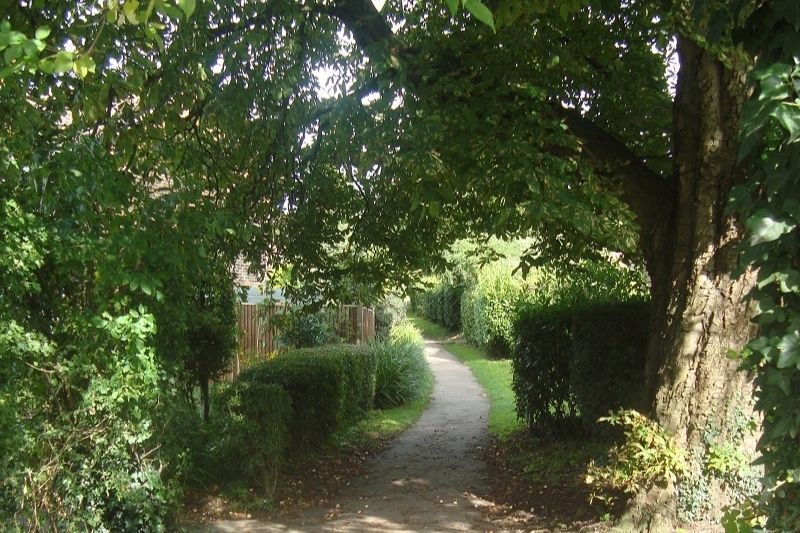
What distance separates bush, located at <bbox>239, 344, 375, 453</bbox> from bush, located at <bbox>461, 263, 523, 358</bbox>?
1194 centimetres

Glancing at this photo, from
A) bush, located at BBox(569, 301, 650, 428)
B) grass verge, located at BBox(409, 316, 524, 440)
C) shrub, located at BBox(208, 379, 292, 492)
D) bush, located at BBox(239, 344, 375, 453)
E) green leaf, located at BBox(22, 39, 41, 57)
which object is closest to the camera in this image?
green leaf, located at BBox(22, 39, 41, 57)

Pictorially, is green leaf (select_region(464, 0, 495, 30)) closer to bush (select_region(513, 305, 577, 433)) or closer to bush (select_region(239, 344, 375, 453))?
bush (select_region(239, 344, 375, 453))

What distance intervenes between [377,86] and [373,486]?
5.46 meters

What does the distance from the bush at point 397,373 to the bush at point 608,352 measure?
7.31 m

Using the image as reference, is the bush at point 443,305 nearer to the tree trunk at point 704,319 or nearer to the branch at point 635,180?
the branch at point 635,180

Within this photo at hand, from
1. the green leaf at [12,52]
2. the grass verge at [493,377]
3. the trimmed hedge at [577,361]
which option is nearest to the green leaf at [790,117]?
the green leaf at [12,52]

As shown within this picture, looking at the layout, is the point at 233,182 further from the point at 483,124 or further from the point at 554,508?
the point at 554,508

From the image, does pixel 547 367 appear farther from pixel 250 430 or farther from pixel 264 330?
pixel 264 330

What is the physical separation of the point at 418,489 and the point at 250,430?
8.00 ft

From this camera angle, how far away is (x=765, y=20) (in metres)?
2.98

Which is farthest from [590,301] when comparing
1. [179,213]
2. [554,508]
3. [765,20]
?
[765,20]

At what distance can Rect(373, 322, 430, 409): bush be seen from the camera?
16875mm

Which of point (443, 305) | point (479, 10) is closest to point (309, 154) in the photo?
point (479, 10)

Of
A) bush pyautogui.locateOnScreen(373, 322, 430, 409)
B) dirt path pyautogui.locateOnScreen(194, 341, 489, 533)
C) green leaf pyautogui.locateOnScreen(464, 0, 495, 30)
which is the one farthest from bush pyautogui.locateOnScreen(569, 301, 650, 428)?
bush pyautogui.locateOnScreen(373, 322, 430, 409)
